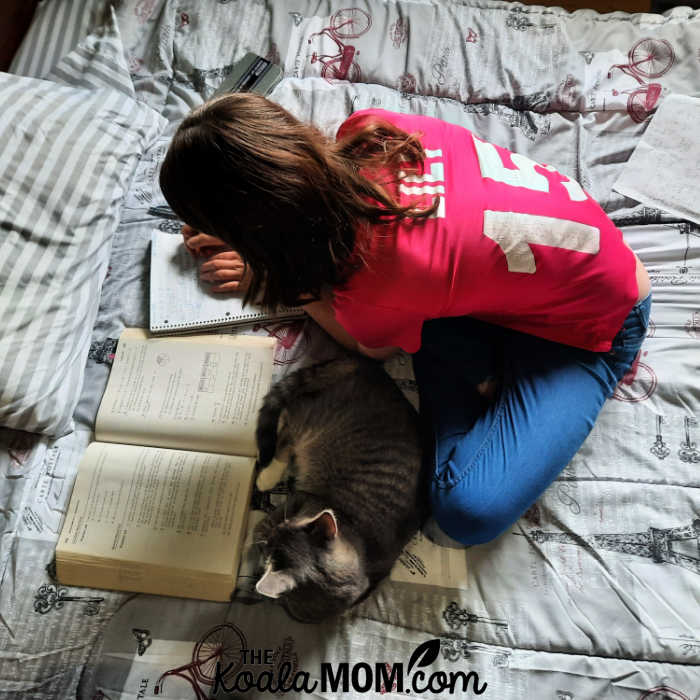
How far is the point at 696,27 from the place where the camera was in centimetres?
123

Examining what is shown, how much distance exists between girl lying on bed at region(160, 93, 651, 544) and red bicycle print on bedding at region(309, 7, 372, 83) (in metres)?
0.53

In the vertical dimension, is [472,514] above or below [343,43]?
below

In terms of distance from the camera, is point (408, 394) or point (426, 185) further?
point (408, 394)

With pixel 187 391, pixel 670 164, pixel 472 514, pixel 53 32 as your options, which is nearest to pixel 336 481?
pixel 472 514

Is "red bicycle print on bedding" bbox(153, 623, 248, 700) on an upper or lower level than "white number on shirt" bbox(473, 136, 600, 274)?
lower

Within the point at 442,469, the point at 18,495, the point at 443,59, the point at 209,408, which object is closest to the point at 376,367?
the point at 442,469

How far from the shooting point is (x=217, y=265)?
1.07 metres

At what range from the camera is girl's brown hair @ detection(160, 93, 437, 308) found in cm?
62

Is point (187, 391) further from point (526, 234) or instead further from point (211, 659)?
point (526, 234)

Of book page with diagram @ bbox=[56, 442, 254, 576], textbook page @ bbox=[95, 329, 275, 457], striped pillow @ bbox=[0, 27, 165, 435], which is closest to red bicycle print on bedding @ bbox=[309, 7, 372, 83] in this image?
striped pillow @ bbox=[0, 27, 165, 435]

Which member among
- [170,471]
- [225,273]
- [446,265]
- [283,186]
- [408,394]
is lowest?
[170,471]

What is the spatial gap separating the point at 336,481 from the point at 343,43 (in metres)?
1.02

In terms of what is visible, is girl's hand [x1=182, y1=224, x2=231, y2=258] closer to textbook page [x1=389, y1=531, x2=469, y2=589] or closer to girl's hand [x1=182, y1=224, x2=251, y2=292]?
girl's hand [x1=182, y1=224, x2=251, y2=292]

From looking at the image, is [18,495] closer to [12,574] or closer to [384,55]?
[12,574]
